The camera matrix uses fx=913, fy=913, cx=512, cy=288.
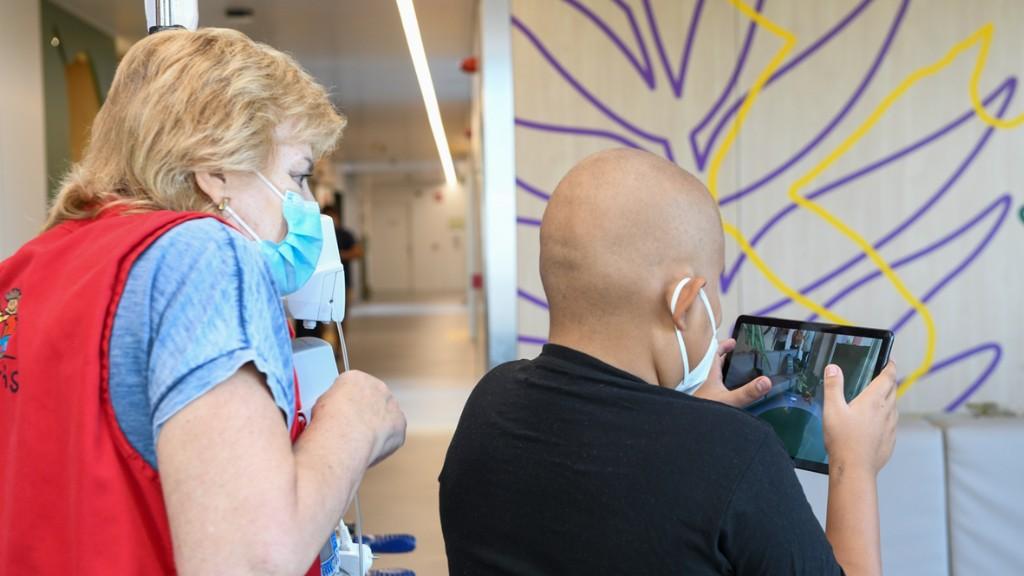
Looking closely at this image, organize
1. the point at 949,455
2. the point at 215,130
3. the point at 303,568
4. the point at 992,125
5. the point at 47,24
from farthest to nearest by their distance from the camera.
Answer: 1. the point at 47,24
2. the point at 992,125
3. the point at 949,455
4. the point at 215,130
5. the point at 303,568

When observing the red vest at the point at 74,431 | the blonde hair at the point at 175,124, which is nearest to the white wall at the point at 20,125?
the blonde hair at the point at 175,124

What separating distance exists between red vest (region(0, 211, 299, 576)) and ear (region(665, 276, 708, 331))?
496mm

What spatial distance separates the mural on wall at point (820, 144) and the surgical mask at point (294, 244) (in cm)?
239

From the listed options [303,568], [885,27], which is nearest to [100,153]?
[303,568]

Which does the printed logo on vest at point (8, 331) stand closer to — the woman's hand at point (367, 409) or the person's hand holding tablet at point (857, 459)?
the woman's hand at point (367, 409)

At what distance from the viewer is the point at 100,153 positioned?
102 cm

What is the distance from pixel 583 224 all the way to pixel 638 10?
9.04 feet

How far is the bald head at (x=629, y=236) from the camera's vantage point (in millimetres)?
990

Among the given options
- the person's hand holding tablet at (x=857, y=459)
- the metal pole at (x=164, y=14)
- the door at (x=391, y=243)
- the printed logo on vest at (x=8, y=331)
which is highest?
the metal pole at (x=164, y=14)

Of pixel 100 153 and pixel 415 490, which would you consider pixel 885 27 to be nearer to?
pixel 415 490

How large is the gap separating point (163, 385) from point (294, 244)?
38 centimetres

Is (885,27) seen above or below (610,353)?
above

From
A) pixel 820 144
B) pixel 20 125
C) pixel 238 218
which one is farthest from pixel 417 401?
pixel 238 218

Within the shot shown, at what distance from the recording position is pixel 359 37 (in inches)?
296
